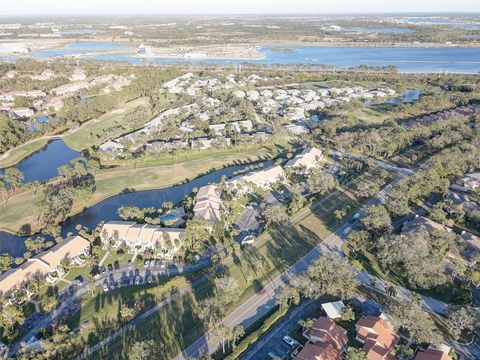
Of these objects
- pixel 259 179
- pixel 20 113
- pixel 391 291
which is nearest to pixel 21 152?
pixel 20 113

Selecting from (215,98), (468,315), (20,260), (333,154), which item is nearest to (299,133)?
(333,154)

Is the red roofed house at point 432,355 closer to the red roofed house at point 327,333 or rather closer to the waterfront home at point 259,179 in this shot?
the red roofed house at point 327,333

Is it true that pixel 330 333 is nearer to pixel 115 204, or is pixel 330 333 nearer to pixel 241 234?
pixel 241 234

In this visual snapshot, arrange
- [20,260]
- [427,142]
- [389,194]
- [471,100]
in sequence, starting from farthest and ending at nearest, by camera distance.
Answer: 1. [471,100]
2. [427,142]
3. [389,194]
4. [20,260]

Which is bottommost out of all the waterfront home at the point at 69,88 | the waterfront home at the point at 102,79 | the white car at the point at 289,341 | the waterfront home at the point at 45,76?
the white car at the point at 289,341

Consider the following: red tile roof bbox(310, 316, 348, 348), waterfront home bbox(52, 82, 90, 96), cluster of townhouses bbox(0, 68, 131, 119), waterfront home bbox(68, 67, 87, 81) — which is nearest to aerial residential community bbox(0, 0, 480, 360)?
red tile roof bbox(310, 316, 348, 348)

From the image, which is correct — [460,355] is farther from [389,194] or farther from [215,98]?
[215,98]

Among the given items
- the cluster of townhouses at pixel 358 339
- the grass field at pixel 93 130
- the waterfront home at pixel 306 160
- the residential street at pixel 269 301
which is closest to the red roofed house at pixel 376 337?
the cluster of townhouses at pixel 358 339
